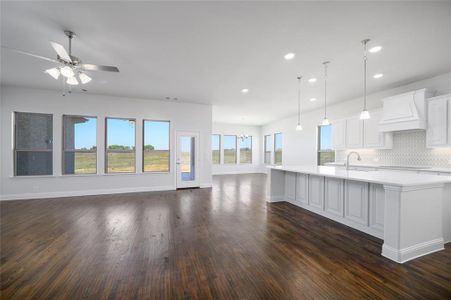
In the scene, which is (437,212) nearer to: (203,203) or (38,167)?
(203,203)

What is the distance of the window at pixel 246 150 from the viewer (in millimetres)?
11336

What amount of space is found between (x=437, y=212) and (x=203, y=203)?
13.8ft

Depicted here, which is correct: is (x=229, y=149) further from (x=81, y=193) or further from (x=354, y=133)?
(x=81, y=193)

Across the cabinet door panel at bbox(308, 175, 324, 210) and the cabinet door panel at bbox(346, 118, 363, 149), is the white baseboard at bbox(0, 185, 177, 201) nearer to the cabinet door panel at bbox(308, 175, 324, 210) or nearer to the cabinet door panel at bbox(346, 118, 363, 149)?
the cabinet door panel at bbox(308, 175, 324, 210)

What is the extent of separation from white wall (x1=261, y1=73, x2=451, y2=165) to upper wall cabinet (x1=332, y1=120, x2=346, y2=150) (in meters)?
0.50

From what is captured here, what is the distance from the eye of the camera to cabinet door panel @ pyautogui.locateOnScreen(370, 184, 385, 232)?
2.79m

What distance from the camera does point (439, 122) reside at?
382 centimetres

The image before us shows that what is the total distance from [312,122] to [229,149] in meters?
4.97

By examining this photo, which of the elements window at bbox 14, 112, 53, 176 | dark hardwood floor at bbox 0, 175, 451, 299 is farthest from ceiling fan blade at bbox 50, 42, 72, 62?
window at bbox 14, 112, 53, 176

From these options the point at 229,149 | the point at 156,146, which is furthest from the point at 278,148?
the point at 156,146

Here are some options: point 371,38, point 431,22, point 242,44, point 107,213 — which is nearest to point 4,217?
point 107,213

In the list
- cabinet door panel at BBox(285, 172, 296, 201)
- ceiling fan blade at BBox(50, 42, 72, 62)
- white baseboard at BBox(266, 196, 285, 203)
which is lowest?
white baseboard at BBox(266, 196, 285, 203)

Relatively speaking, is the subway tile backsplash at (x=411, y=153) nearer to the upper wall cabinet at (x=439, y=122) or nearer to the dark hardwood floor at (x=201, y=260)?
the upper wall cabinet at (x=439, y=122)

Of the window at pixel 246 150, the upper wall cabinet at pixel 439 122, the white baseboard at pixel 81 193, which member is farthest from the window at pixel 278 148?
the upper wall cabinet at pixel 439 122
